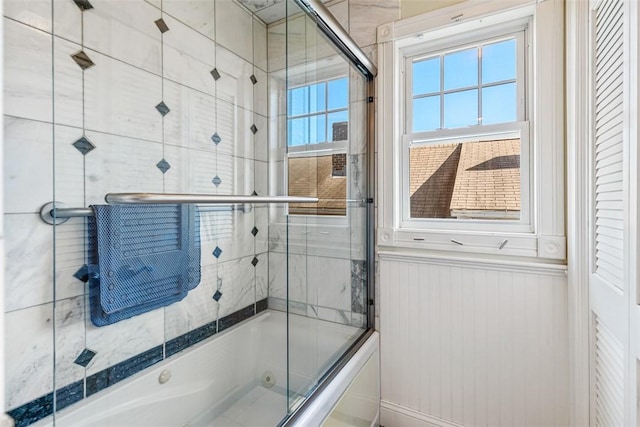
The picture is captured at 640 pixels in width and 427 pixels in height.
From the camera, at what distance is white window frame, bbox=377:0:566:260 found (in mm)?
1285

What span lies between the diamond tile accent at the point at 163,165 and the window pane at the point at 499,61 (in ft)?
5.08

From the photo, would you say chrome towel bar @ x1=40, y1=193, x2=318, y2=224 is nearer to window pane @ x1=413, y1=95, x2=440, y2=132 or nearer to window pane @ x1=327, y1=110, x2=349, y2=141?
window pane @ x1=327, y1=110, x2=349, y2=141

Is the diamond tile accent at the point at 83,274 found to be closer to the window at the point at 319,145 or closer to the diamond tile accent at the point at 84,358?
the diamond tile accent at the point at 84,358

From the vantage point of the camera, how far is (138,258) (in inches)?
45.8

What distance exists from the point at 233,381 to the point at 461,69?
191cm

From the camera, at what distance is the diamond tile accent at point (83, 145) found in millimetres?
1052

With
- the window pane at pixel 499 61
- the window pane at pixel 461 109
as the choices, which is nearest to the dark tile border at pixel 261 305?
the window pane at pixel 461 109

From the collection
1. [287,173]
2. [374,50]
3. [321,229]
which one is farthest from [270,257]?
[374,50]

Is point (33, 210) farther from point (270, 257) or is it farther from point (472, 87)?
point (472, 87)

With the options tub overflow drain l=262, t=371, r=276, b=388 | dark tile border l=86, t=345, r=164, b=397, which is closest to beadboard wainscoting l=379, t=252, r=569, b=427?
tub overflow drain l=262, t=371, r=276, b=388

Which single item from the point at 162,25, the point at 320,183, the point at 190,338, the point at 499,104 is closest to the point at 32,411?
the point at 190,338

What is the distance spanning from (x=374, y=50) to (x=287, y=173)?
0.84m

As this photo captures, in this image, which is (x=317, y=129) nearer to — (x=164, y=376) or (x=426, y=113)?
(x=426, y=113)

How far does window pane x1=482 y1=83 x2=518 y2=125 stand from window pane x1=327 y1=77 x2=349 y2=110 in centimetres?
68
